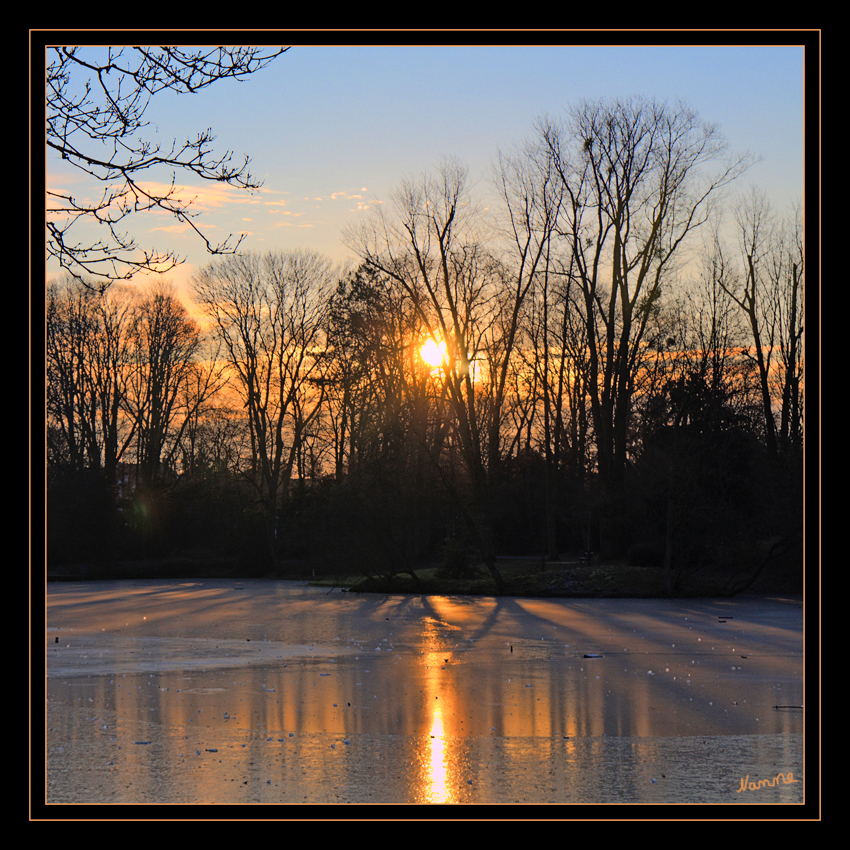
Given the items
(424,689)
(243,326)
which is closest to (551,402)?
(243,326)

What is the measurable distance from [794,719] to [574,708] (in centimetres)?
179

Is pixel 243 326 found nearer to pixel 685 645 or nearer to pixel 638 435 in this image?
pixel 638 435

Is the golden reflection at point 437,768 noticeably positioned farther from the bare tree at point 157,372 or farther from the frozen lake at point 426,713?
the bare tree at point 157,372

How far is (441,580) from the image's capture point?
83.7ft

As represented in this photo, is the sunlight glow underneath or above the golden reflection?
above

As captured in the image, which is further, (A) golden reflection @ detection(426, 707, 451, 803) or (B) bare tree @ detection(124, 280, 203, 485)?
(B) bare tree @ detection(124, 280, 203, 485)

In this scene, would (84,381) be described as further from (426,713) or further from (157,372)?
(426,713)
